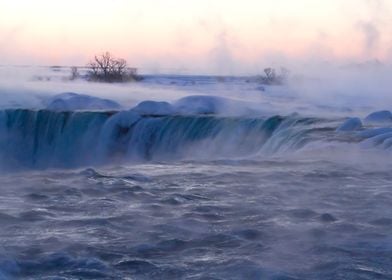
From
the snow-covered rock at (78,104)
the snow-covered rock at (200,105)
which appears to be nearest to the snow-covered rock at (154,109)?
the snow-covered rock at (200,105)

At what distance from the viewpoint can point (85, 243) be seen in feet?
22.4

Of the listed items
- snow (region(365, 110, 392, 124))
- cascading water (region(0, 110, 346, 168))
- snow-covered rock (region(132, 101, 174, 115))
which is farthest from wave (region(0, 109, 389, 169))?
snow (region(365, 110, 392, 124))

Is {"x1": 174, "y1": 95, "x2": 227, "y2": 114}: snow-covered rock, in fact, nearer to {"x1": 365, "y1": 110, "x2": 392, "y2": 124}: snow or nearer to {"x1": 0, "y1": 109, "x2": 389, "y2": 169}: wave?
{"x1": 0, "y1": 109, "x2": 389, "y2": 169}: wave

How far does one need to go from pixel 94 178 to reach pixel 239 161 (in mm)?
3163

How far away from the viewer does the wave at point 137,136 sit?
1866 centimetres

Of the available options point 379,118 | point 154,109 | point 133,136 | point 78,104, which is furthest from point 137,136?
point 379,118

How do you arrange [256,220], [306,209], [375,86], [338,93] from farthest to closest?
[375,86] < [338,93] < [306,209] < [256,220]

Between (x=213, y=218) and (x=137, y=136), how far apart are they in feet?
45.7

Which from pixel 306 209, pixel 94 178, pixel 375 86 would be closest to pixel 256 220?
pixel 306 209

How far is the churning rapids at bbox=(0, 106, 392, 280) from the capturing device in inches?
243

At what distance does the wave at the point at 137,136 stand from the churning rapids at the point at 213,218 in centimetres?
249

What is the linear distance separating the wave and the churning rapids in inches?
97.9

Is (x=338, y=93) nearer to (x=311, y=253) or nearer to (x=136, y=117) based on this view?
(x=136, y=117)

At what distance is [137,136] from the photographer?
2175 cm
